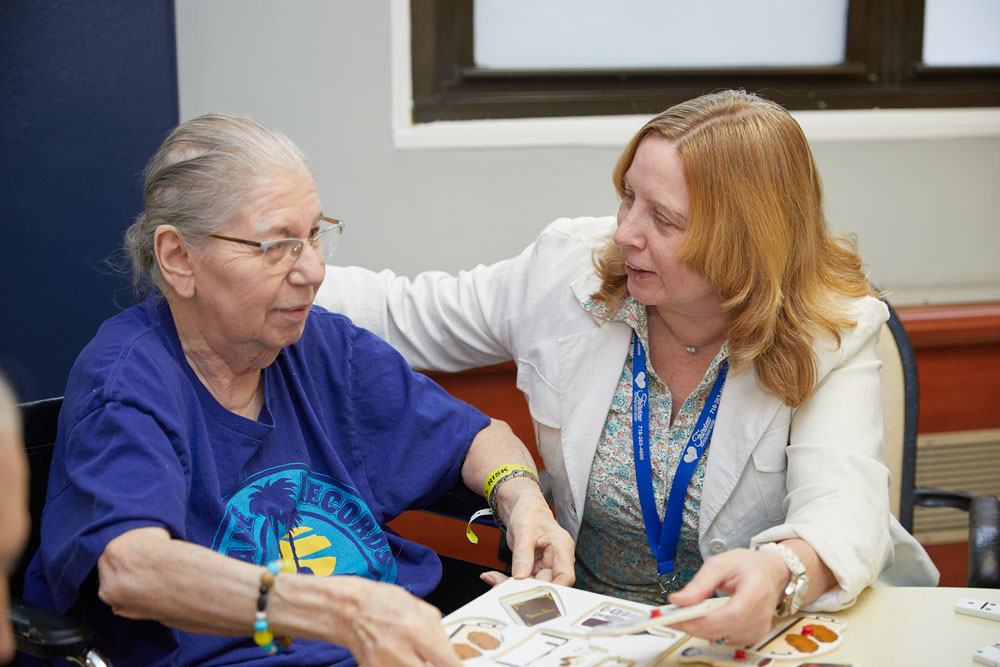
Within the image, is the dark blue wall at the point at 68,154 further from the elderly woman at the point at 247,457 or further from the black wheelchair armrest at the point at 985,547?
the black wheelchair armrest at the point at 985,547

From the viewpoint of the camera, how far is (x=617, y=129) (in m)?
2.99

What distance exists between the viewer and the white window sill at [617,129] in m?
2.85

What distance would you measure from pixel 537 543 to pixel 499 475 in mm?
194

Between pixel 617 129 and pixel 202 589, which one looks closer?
pixel 202 589

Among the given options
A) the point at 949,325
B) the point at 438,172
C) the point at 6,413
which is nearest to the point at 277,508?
the point at 6,413

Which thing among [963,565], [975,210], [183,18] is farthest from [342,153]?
[963,565]

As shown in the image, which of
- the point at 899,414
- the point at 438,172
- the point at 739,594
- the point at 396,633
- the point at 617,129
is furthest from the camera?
the point at 617,129

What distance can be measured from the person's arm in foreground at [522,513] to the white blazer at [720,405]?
0.42 feet

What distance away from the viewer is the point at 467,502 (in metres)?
2.02

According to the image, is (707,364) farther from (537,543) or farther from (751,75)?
(751,75)

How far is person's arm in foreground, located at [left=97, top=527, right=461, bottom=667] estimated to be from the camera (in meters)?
1.25

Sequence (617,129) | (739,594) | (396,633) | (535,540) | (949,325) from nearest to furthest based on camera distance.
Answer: (396,633) < (739,594) < (535,540) < (617,129) < (949,325)

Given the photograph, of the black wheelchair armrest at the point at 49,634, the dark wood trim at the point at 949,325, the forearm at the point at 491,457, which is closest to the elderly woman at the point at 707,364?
the forearm at the point at 491,457

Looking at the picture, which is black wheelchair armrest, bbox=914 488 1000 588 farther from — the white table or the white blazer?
the white table
